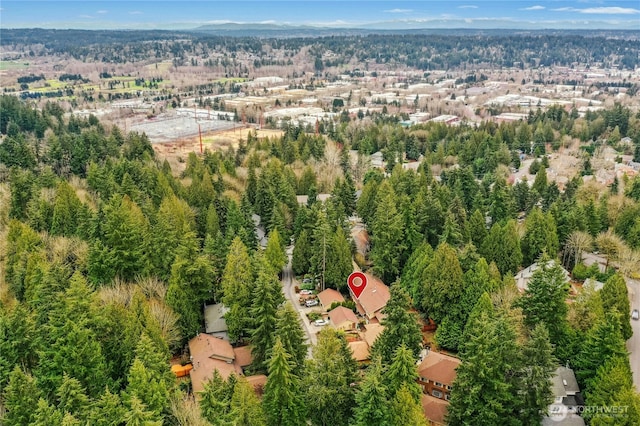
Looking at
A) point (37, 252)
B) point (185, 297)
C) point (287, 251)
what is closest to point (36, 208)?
point (37, 252)

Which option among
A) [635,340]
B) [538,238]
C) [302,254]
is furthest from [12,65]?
[635,340]

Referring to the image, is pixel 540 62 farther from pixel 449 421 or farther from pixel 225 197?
pixel 449 421

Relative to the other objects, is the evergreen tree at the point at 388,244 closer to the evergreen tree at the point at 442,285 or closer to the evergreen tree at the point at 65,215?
the evergreen tree at the point at 442,285

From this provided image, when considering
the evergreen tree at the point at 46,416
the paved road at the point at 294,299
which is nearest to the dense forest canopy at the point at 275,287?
the evergreen tree at the point at 46,416

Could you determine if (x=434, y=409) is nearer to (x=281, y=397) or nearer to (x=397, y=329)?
(x=397, y=329)

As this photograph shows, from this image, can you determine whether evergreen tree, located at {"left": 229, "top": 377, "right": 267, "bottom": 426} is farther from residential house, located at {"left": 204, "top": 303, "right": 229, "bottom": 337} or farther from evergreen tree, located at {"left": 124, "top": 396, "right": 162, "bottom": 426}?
residential house, located at {"left": 204, "top": 303, "right": 229, "bottom": 337}

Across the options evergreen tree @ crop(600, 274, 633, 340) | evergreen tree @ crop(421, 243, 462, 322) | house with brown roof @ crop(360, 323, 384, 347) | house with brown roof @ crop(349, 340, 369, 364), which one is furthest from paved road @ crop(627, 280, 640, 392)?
house with brown roof @ crop(349, 340, 369, 364)
